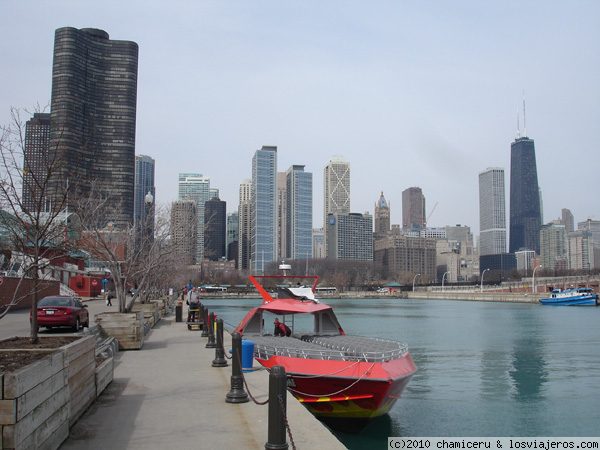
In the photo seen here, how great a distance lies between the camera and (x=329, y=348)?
1611 centimetres

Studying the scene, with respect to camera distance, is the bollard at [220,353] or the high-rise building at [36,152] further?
the bollard at [220,353]

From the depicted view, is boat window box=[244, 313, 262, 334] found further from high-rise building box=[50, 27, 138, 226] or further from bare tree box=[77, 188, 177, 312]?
high-rise building box=[50, 27, 138, 226]

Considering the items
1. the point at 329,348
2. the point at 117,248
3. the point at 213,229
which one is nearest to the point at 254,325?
the point at 329,348

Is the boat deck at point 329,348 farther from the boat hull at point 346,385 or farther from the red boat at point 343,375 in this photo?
the boat hull at point 346,385

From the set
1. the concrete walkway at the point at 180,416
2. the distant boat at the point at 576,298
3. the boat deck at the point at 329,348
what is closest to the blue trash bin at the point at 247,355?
the concrete walkway at the point at 180,416

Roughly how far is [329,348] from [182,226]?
18379 mm

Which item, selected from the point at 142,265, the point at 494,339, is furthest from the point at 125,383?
the point at 494,339

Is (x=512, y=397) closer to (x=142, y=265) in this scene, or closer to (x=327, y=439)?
(x=327, y=439)

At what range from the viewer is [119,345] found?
17219 millimetres

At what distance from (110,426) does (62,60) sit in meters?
173

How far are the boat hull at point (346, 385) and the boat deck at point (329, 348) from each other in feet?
0.61

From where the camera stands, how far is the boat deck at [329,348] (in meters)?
14.4

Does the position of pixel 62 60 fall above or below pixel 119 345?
above

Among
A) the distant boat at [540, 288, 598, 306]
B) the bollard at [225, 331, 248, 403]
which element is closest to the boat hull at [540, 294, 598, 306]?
the distant boat at [540, 288, 598, 306]
